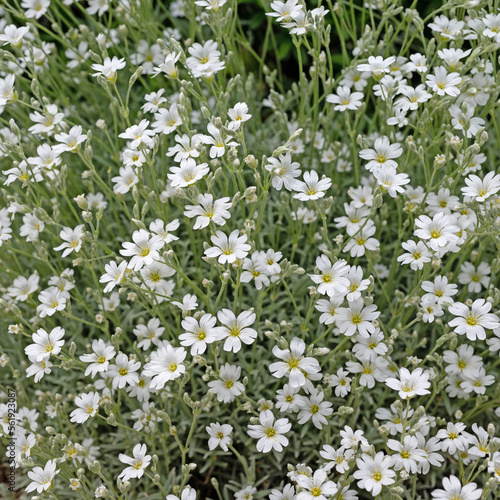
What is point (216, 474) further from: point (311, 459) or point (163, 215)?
point (163, 215)

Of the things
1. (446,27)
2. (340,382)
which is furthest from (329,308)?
(446,27)

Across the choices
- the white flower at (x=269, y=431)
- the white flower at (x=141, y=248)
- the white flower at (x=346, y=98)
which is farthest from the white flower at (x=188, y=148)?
the white flower at (x=269, y=431)

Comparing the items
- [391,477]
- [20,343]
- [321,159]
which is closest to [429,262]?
[391,477]

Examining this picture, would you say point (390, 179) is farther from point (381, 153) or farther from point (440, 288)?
point (440, 288)

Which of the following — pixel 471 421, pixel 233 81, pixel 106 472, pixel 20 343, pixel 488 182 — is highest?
pixel 233 81

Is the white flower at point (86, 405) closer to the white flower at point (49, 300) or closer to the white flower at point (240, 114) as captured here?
the white flower at point (49, 300)

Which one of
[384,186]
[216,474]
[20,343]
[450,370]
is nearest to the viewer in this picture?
[384,186]

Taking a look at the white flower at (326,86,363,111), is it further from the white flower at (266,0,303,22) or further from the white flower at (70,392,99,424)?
the white flower at (70,392,99,424)
